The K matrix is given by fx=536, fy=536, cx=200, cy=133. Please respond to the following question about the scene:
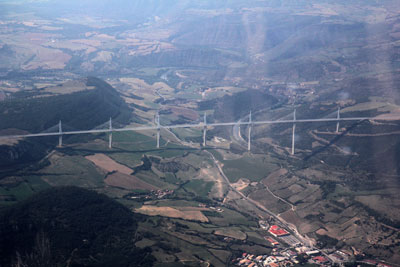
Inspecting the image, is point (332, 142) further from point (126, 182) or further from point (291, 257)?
point (291, 257)

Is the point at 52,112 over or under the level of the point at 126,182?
over

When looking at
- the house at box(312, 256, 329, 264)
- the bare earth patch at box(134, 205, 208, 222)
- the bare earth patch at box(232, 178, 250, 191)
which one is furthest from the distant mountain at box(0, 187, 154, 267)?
the bare earth patch at box(232, 178, 250, 191)

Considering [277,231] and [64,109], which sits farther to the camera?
[64,109]

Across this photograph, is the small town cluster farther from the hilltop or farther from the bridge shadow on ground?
the hilltop

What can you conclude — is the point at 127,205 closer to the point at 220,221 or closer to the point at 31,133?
the point at 220,221

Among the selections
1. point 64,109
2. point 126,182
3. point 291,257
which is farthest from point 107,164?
point 291,257

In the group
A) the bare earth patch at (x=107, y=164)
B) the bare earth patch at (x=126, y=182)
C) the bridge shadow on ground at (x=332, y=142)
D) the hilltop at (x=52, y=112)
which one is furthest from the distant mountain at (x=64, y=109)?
the bridge shadow on ground at (x=332, y=142)
